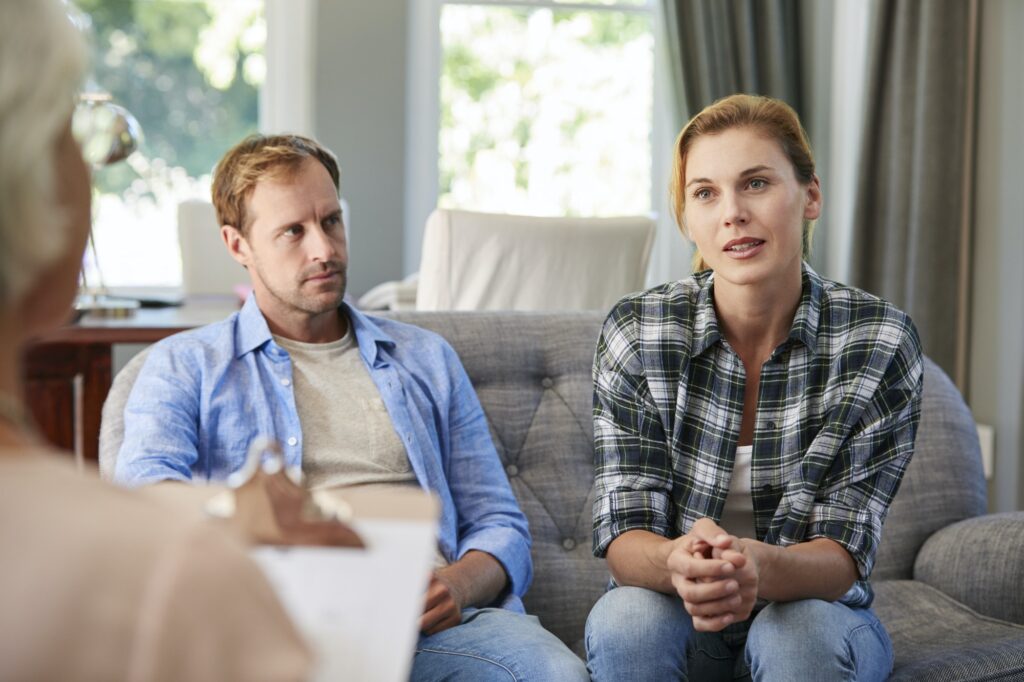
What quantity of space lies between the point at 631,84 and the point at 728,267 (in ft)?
12.3

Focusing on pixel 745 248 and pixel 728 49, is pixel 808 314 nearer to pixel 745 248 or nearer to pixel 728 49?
pixel 745 248

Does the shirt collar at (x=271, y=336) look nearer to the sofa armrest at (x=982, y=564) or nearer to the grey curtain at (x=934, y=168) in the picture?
the sofa armrest at (x=982, y=564)

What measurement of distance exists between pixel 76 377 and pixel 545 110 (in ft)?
9.74

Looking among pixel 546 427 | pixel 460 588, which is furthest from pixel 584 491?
pixel 460 588

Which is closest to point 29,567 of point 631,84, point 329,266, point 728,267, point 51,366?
point 728,267

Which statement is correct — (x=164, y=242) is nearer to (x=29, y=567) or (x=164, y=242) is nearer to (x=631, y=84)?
(x=631, y=84)

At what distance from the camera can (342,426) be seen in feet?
6.13

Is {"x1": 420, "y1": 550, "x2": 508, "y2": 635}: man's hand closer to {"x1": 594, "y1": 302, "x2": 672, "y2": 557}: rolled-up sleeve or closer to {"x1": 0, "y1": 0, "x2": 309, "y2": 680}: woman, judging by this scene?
{"x1": 594, "y1": 302, "x2": 672, "y2": 557}: rolled-up sleeve

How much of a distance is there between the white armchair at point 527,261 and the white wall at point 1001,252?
1440 millimetres

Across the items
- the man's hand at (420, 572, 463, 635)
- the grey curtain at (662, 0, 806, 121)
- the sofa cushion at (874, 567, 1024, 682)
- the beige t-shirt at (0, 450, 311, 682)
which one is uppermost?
the grey curtain at (662, 0, 806, 121)

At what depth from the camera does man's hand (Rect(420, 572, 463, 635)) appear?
1.65 meters

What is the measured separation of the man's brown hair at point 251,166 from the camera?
1.95m

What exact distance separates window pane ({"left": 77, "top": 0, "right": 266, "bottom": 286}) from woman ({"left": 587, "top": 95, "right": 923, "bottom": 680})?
372 centimetres

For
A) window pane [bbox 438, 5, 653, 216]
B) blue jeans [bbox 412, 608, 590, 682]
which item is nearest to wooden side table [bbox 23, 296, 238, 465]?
blue jeans [bbox 412, 608, 590, 682]
